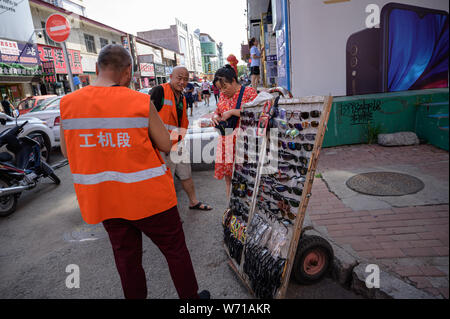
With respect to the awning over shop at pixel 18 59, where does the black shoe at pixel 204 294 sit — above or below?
below

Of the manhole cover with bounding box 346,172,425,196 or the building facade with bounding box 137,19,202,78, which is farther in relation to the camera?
the building facade with bounding box 137,19,202,78

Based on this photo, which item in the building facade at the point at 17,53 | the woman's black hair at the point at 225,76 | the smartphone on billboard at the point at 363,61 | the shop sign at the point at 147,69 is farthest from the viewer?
the shop sign at the point at 147,69

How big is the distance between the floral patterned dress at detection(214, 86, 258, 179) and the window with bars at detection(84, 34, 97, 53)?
25.5m

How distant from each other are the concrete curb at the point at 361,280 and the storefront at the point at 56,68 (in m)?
20.1

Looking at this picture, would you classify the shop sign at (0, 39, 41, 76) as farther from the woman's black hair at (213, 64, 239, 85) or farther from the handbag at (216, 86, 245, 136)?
the handbag at (216, 86, 245, 136)

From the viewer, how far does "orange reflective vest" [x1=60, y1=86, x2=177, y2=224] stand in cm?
163

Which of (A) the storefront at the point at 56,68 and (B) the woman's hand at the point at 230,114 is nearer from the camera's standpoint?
(B) the woman's hand at the point at 230,114

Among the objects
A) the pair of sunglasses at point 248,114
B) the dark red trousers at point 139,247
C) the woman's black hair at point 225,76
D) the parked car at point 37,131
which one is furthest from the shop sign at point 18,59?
the dark red trousers at point 139,247

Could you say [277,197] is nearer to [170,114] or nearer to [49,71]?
[170,114]

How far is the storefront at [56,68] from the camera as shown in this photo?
18000mm

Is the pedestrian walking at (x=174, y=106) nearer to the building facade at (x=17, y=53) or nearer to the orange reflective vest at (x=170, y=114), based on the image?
the orange reflective vest at (x=170, y=114)

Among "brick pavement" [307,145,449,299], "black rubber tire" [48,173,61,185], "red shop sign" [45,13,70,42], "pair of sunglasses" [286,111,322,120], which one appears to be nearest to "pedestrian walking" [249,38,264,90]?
"red shop sign" [45,13,70,42]
